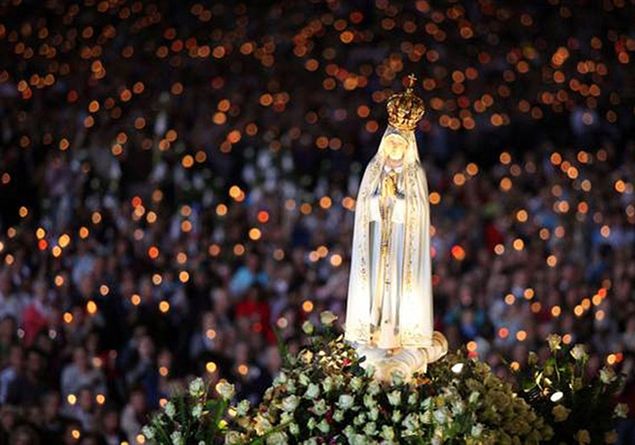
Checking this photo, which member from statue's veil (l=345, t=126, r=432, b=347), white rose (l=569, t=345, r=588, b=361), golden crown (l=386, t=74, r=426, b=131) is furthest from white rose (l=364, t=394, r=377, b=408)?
golden crown (l=386, t=74, r=426, b=131)

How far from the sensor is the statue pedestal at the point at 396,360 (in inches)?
320

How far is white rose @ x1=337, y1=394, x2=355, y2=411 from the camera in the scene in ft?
24.9

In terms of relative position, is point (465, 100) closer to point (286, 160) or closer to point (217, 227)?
point (286, 160)

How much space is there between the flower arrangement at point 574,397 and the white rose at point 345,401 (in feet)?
4.15

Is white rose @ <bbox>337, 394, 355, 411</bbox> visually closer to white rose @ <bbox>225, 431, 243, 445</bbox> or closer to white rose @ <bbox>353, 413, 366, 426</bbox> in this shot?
white rose @ <bbox>353, 413, 366, 426</bbox>

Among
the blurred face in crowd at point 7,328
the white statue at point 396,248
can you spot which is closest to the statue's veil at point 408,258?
the white statue at point 396,248

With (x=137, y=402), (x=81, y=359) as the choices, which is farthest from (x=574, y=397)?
(x=81, y=359)

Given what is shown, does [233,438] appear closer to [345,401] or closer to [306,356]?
[345,401]

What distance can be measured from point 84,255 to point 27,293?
1.25 m

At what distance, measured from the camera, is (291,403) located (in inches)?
301

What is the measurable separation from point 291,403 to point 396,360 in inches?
30.7

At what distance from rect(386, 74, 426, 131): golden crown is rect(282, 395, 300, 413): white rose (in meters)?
1.63

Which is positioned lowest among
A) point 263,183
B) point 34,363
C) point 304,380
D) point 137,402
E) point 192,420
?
point 192,420

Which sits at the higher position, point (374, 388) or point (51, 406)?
point (51, 406)
